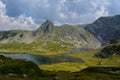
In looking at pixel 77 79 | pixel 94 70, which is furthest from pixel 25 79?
pixel 94 70

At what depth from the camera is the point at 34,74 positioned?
7981 cm

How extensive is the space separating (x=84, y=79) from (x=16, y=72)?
65.0ft

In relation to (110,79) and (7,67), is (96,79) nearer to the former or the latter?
(110,79)

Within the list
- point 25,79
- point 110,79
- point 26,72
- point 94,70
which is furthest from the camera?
point 94,70

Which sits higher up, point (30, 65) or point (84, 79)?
point (30, 65)

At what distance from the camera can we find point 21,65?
268 ft

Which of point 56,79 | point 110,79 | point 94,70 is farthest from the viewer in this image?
point 94,70

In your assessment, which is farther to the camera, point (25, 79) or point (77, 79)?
point (77, 79)

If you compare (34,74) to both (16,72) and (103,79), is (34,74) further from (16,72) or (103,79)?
(103,79)

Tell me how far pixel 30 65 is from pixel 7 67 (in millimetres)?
8773

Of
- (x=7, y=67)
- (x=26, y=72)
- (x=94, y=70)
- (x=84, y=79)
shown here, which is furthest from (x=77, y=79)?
(x=94, y=70)

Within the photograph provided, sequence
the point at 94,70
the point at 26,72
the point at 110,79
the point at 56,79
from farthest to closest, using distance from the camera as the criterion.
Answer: the point at 94,70, the point at 110,79, the point at 26,72, the point at 56,79

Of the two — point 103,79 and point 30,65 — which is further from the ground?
point 30,65

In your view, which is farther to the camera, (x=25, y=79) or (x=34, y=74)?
(x=34, y=74)
